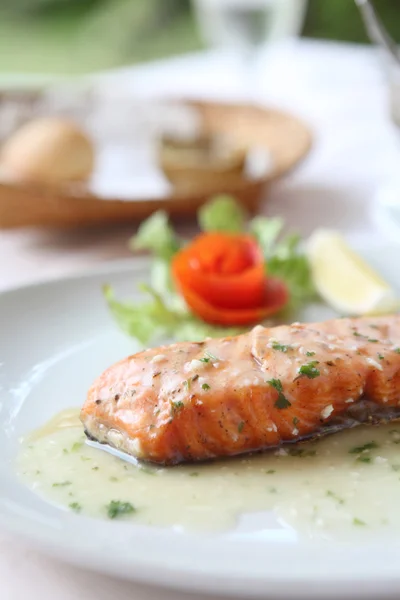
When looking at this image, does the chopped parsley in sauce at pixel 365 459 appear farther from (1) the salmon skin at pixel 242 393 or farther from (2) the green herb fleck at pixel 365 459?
(1) the salmon skin at pixel 242 393

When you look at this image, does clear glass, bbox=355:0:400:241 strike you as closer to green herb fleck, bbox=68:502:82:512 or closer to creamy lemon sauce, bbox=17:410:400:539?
creamy lemon sauce, bbox=17:410:400:539

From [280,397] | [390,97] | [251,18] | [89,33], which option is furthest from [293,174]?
[89,33]

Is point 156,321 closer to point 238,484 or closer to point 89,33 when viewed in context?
point 238,484

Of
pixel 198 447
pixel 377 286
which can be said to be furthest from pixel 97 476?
pixel 377 286

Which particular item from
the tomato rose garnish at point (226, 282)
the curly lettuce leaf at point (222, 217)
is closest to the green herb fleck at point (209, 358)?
the tomato rose garnish at point (226, 282)

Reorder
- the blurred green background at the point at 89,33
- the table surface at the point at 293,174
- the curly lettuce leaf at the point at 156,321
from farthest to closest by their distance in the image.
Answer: the blurred green background at the point at 89,33, the curly lettuce leaf at the point at 156,321, the table surface at the point at 293,174
